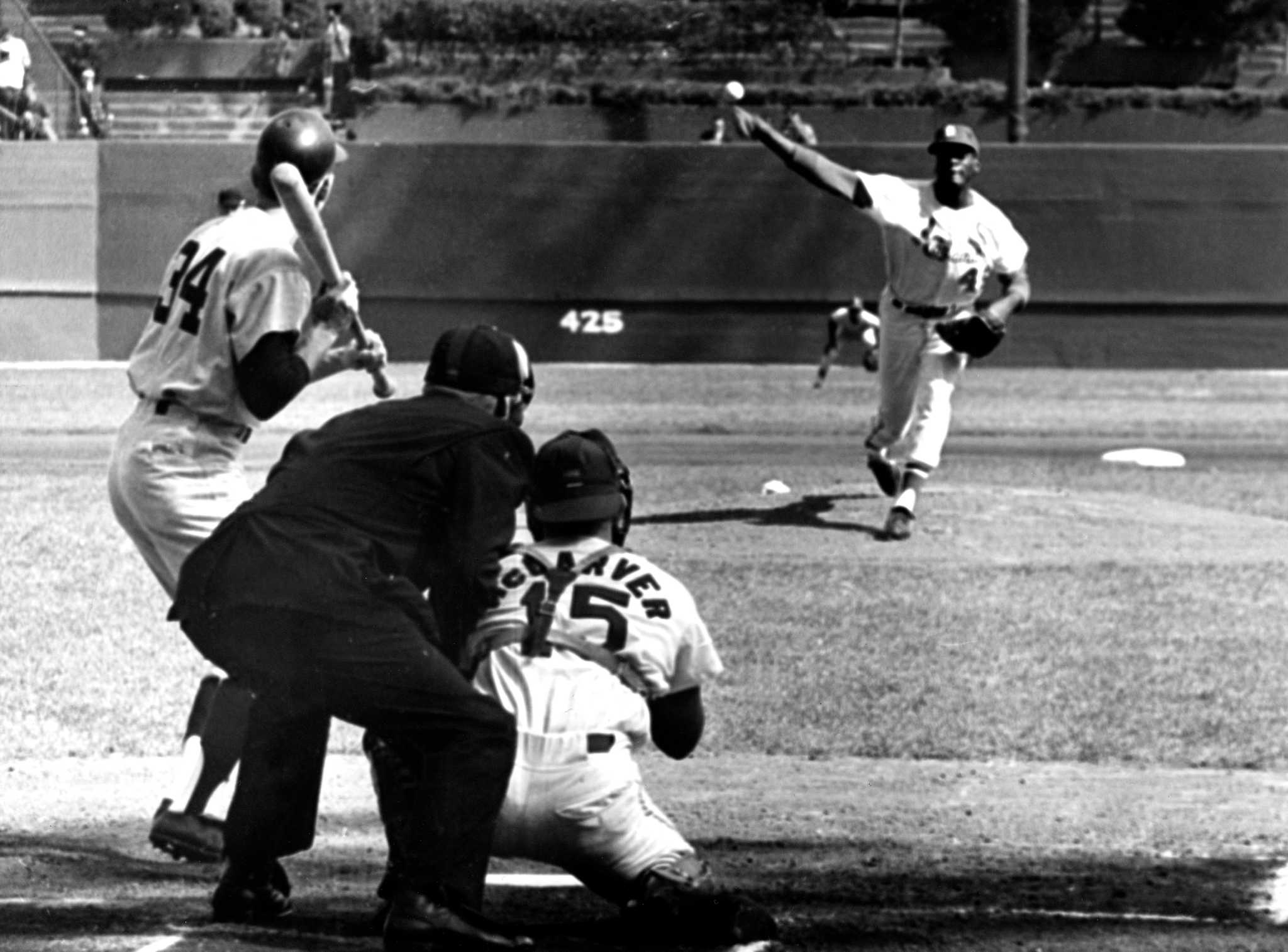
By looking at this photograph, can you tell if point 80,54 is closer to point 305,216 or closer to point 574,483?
point 305,216

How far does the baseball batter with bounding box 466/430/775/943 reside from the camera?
15.8 ft

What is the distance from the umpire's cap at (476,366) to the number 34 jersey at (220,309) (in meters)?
0.75

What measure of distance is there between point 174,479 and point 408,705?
1.41m

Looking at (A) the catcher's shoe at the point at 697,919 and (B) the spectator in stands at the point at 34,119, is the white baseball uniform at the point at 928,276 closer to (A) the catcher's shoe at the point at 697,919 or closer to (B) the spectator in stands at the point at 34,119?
(A) the catcher's shoe at the point at 697,919

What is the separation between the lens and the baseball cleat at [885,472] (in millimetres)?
11742

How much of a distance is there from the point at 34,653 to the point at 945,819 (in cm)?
436

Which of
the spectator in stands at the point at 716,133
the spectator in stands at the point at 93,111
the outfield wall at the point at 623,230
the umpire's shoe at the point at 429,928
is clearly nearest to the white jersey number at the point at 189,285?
the umpire's shoe at the point at 429,928

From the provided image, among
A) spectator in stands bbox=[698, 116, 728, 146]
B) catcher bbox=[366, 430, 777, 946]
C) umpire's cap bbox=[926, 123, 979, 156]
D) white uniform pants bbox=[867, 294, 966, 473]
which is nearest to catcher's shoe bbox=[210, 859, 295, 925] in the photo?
catcher bbox=[366, 430, 777, 946]

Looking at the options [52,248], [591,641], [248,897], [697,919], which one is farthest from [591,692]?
[52,248]

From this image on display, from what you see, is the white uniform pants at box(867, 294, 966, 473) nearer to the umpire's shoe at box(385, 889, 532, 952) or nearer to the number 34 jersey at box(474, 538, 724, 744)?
the number 34 jersey at box(474, 538, 724, 744)

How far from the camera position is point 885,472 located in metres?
11.8

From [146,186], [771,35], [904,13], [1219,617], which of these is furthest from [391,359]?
[1219,617]

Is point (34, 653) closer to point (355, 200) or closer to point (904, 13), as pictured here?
point (355, 200)

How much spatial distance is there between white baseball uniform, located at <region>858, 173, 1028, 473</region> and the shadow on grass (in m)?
0.58
